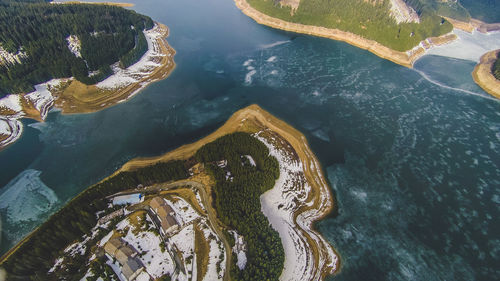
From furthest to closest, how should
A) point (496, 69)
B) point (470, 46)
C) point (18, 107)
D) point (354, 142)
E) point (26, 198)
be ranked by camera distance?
point (470, 46)
point (496, 69)
point (18, 107)
point (354, 142)
point (26, 198)

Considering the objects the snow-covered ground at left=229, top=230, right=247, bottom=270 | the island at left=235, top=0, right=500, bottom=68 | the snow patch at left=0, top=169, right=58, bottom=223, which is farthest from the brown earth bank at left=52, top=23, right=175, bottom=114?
the island at left=235, top=0, right=500, bottom=68

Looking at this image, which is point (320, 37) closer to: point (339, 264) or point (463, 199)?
point (463, 199)

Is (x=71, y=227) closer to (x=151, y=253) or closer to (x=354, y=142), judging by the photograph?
(x=151, y=253)

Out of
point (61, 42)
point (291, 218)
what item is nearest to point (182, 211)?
point (291, 218)

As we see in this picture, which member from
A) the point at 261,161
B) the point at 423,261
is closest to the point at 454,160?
the point at 423,261

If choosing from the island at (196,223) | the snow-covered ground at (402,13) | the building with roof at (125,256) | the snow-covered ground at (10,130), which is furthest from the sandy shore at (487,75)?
the snow-covered ground at (10,130)

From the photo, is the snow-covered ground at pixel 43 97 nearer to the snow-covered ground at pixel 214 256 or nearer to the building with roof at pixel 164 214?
the building with roof at pixel 164 214
